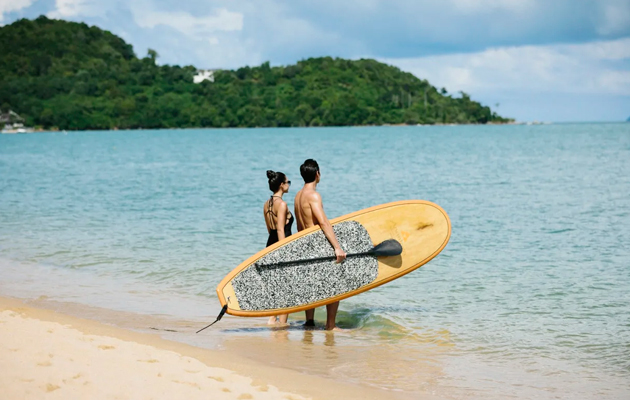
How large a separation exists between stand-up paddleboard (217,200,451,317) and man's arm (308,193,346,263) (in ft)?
0.40

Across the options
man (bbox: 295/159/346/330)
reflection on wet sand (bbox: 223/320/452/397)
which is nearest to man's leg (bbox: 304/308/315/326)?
reflection on wet sand (bbox: 223/320/452/397)

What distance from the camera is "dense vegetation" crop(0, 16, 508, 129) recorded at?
157 m

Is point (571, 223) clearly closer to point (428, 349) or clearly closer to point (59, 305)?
point (428, 349)

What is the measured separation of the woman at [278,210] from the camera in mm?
7410

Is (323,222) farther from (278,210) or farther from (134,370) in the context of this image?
(134,370)

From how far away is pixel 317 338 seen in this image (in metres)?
7.43

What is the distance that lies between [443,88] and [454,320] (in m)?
196

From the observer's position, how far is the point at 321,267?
738cm

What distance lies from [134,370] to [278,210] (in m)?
2.54

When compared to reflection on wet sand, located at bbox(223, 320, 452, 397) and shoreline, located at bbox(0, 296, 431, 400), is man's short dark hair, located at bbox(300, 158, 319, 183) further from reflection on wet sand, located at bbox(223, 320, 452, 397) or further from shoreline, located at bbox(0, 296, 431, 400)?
shoreline, located at bbox(0, 296, 431, 400)

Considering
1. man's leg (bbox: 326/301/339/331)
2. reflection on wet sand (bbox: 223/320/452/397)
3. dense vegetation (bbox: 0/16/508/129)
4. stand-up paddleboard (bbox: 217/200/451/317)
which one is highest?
dense vegetation (bbox: 0/16/508/129)

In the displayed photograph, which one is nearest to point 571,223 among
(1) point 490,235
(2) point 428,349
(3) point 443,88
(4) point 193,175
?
(1) point 490,235

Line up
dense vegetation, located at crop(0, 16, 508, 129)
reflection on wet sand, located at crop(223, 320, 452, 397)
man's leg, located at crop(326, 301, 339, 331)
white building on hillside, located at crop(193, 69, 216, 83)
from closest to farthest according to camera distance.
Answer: reflection on wet sand, located at crop(223, 320, 452, 397)
man's leg, located at crop(326, 301, 339, 331)
dense vegetation, located at crop(0, 16, 508, 129)
white building on hillside, located at crop(193, 69, 216, 83)

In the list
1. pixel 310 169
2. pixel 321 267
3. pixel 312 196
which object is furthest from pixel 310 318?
pixel 310 169
